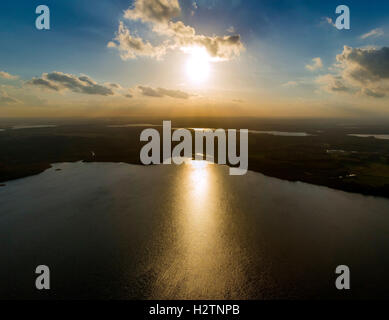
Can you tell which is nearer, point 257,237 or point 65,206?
point 257,237

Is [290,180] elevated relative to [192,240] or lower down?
elevated

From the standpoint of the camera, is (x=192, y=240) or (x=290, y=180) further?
(x=290, y=180)

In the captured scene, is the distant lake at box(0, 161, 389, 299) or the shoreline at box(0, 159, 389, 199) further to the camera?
the shoreline at box(0, 159, 389, 199)

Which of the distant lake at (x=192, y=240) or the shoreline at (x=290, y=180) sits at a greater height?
the shoreline at (x=290, y=180)

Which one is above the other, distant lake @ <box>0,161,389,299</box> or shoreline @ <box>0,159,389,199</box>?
shoreline @ <box>0,159,389,199</box>

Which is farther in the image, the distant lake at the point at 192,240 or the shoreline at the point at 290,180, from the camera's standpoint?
the shoreline at the point at 290,180
